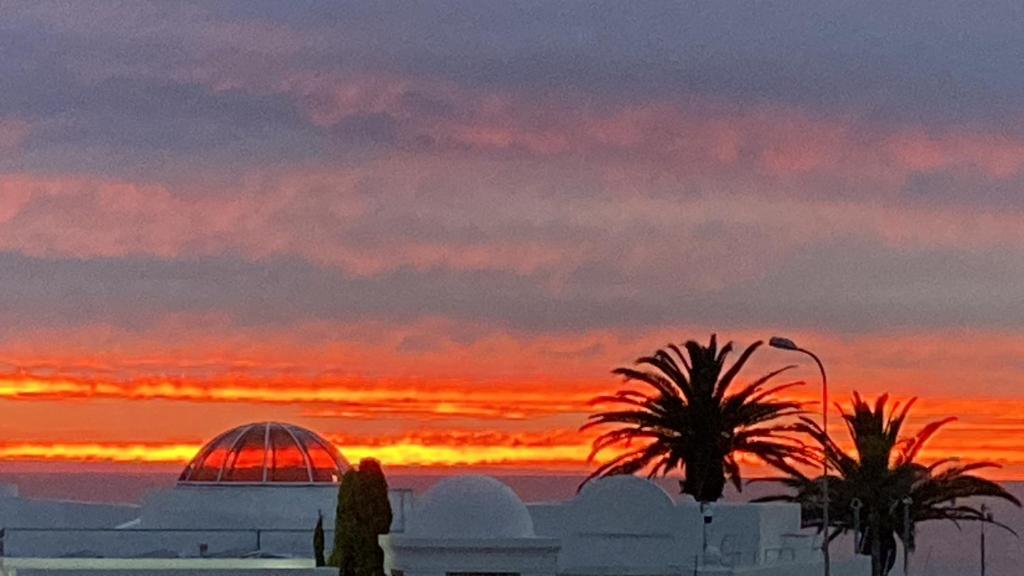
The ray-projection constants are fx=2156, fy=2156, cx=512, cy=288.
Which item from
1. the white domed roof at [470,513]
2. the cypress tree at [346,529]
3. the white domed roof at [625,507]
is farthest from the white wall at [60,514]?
the white domed roof at [470,513]

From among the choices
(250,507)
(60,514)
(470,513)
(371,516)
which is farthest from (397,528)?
(60,514)

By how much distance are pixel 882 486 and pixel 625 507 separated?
46.7 feet

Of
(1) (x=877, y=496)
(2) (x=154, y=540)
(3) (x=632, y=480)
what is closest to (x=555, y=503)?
(3) (x=632, y=480)

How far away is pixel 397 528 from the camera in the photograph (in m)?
49.2

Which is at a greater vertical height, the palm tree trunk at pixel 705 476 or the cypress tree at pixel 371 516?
the palm tree trunk at pixel 705 476

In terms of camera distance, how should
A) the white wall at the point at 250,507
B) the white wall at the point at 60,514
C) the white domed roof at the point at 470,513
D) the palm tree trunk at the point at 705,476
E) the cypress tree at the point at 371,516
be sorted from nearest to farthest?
the white domed roof at the point at 470,513 < the cypress tree at the point at 371,516 < the white wall at the point at 250,507 < the white wall at the point at 60,514 < the palm tree trunk at the point at 705,476

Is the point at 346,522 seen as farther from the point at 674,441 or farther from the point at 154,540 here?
the point at 674,441

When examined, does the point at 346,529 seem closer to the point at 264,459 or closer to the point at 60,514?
the point at 264,459

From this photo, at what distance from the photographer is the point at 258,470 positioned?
5178 centimetres

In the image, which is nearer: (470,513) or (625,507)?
(470,513)

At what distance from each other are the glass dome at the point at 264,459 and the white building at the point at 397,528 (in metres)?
0.02

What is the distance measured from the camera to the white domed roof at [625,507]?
47.2m

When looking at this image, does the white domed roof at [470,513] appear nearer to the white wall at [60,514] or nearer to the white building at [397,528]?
the white building at [397,528]

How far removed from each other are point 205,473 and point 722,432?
1340 cm
